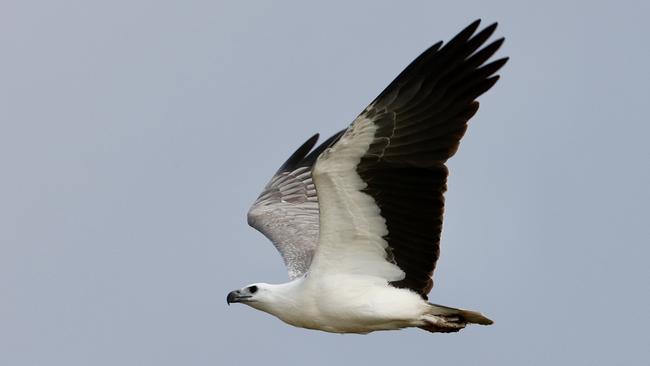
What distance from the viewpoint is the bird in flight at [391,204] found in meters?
13.5

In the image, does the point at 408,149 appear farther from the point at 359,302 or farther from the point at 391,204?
the point at 359,302

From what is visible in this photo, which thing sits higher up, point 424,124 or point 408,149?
point 424,124

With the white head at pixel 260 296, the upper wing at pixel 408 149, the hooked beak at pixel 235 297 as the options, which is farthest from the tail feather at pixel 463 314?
the hooked beak at pixel 235 297

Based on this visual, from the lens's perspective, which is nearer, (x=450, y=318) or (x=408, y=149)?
(x=408, y=149)

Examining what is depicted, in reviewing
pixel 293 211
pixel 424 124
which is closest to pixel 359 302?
pixel 424 124

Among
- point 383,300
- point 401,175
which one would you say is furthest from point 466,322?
point 401,175

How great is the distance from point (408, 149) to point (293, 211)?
4787mm

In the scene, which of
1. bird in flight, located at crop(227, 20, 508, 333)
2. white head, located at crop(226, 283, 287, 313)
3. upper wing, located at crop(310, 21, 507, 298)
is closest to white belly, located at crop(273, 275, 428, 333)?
bird in flight, located at crop(227, 20, 508, 333)

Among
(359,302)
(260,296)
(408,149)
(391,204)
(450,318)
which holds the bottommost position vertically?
(450,318)

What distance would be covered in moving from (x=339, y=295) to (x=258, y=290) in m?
0.99

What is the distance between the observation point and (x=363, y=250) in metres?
14.2

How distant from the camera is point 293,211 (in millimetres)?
18234

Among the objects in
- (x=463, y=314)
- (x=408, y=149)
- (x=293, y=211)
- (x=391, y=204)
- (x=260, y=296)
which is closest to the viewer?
(x=408, y=149)

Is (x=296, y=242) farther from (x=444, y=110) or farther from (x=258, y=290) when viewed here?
(x=444, y=110)
